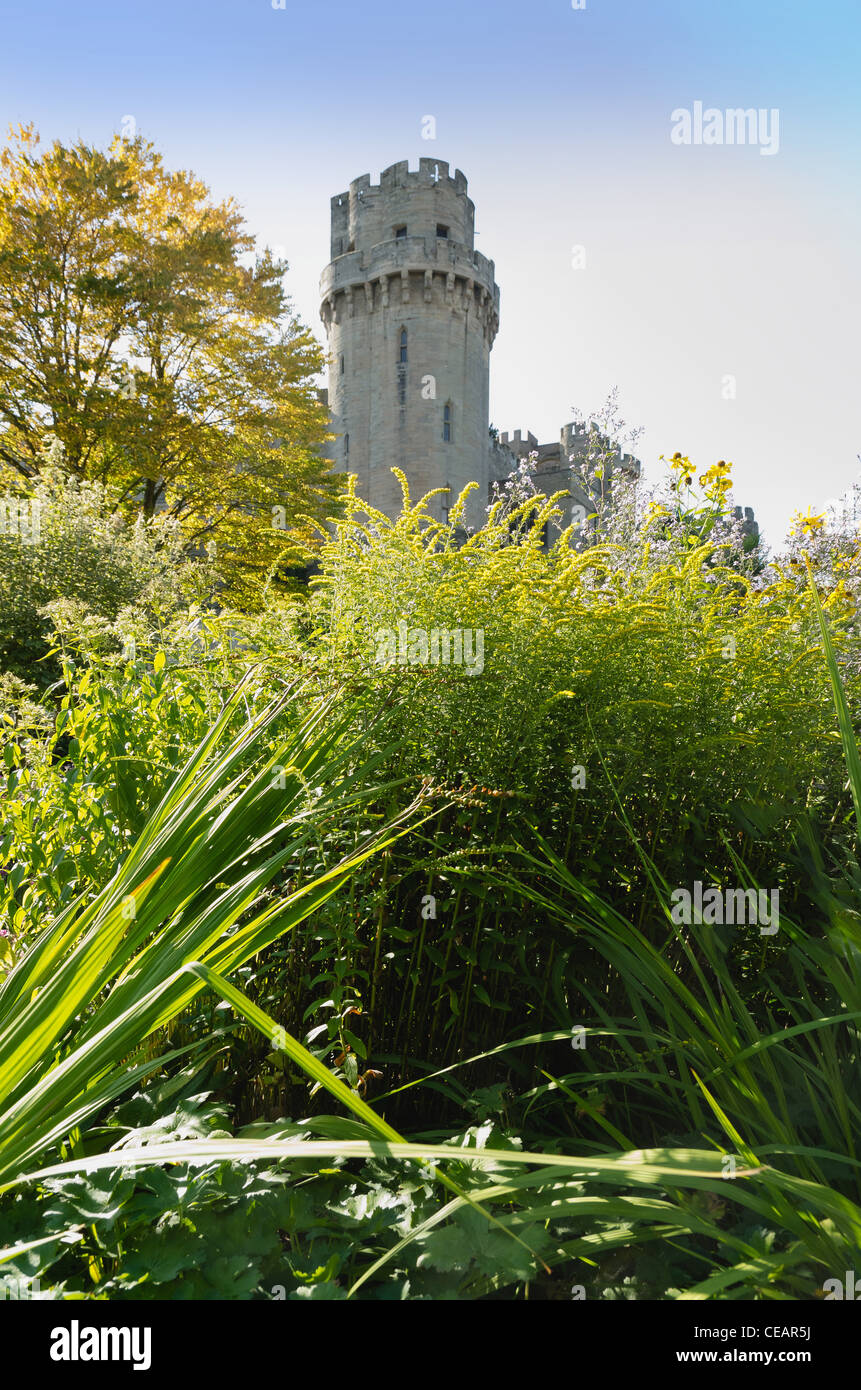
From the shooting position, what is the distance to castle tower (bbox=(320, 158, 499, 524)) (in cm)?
3253

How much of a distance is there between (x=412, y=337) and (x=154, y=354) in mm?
20701

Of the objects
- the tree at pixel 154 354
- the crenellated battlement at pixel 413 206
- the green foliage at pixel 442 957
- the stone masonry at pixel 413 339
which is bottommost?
the green foliage at pixel 442 957

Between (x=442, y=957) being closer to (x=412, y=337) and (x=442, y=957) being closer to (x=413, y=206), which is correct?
(x=412, y=337)

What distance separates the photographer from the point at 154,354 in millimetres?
15008

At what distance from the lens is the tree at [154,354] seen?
13320 millimetres

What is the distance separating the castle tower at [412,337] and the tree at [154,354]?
15648 mm

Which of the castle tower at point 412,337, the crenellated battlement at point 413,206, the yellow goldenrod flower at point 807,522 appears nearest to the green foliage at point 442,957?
the yellow goldenrod flower at point 807,522

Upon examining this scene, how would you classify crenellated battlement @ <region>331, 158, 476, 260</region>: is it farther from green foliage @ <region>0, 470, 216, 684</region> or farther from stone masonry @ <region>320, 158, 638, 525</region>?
green foliage @ <region>0, 470, 216, 684</region>

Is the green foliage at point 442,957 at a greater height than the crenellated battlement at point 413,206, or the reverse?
the crenellated battlement at point 413,206

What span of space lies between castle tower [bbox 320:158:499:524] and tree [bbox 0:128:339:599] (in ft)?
51.3

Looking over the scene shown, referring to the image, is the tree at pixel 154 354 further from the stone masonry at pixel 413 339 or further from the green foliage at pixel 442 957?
the stone masonry at pixel 413 339

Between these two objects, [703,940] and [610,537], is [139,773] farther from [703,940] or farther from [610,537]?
[610,537]

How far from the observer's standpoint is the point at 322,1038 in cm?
212

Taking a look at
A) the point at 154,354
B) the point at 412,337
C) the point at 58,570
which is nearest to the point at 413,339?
the point at 412,337
